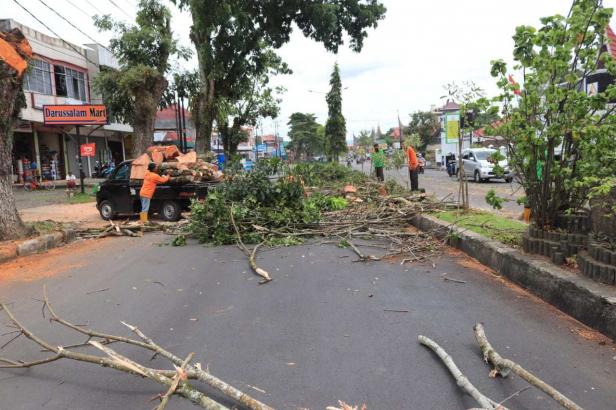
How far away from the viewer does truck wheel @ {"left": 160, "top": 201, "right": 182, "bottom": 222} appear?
12602 mm

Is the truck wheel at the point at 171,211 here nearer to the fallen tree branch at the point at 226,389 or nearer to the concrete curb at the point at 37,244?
the concrete curb at the point at 37,244

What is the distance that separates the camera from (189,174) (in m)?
12.7

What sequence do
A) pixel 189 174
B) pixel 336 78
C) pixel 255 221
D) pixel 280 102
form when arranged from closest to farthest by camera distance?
pixel 255 221
pixel 189 174
pixel 336 78
pixel 280 102

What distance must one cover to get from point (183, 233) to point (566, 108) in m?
7.37

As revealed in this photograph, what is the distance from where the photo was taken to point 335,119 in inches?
1464

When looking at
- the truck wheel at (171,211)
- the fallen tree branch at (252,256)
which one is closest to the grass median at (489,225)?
the fallen tree branch at (252,256)

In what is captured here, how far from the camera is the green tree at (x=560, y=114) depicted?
5125 mm

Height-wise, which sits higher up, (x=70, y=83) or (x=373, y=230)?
(x=70, y=83)

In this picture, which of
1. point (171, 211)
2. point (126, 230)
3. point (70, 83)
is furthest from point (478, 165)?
point (70, 83)

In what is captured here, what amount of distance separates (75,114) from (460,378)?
23.6 metres

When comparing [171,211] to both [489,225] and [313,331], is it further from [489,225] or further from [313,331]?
[313,331]

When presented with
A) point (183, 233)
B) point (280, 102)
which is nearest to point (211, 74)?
point (183, 233)

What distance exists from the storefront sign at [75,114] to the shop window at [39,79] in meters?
3.89

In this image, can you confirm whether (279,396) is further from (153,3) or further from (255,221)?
(153,3)
